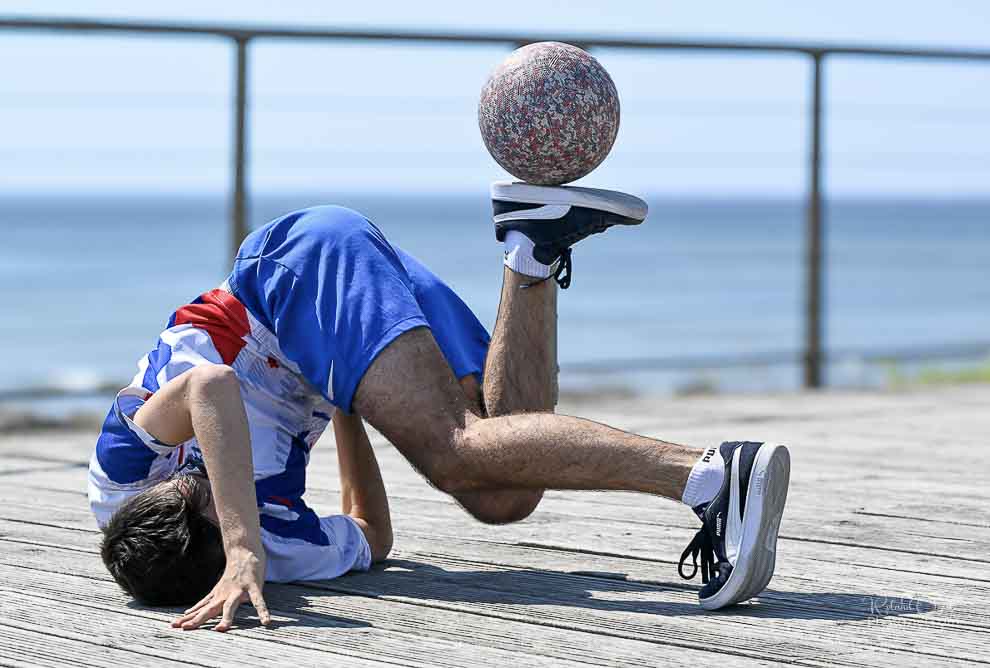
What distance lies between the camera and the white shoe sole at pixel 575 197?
8.89 ft

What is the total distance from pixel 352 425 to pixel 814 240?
10.3 ft

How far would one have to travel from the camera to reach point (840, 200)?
301 feet

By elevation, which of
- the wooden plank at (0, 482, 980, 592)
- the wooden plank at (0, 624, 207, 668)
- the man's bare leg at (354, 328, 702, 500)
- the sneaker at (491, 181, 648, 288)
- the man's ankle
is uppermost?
the sneaker at (491, 181, 648, 288)

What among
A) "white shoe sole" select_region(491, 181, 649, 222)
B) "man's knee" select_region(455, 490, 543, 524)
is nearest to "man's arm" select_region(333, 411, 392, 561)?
"man's knee" select_region(455, 490, 543, 524)

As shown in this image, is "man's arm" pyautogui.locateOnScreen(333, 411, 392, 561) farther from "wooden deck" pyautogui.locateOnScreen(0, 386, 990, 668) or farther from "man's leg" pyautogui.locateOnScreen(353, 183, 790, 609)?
"man's leg" pyautogui.locateOnScreen(353, 183, 790, 609)

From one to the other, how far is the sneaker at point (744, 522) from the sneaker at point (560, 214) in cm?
47

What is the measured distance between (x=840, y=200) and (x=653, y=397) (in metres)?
88.7

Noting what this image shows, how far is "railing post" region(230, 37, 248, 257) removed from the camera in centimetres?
495

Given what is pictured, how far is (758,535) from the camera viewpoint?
8.02 feet

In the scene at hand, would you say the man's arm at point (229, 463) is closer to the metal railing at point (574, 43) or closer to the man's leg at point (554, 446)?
the man's leg at point (554, 446)

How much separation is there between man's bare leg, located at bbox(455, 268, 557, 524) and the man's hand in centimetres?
50

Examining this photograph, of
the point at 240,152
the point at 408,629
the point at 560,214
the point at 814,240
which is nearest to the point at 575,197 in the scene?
the point at 560,214

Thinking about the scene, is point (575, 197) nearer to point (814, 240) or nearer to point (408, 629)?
point (408, 629)

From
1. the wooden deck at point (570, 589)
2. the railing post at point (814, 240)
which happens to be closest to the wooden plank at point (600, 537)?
the wooden deck at point (570, 589)
